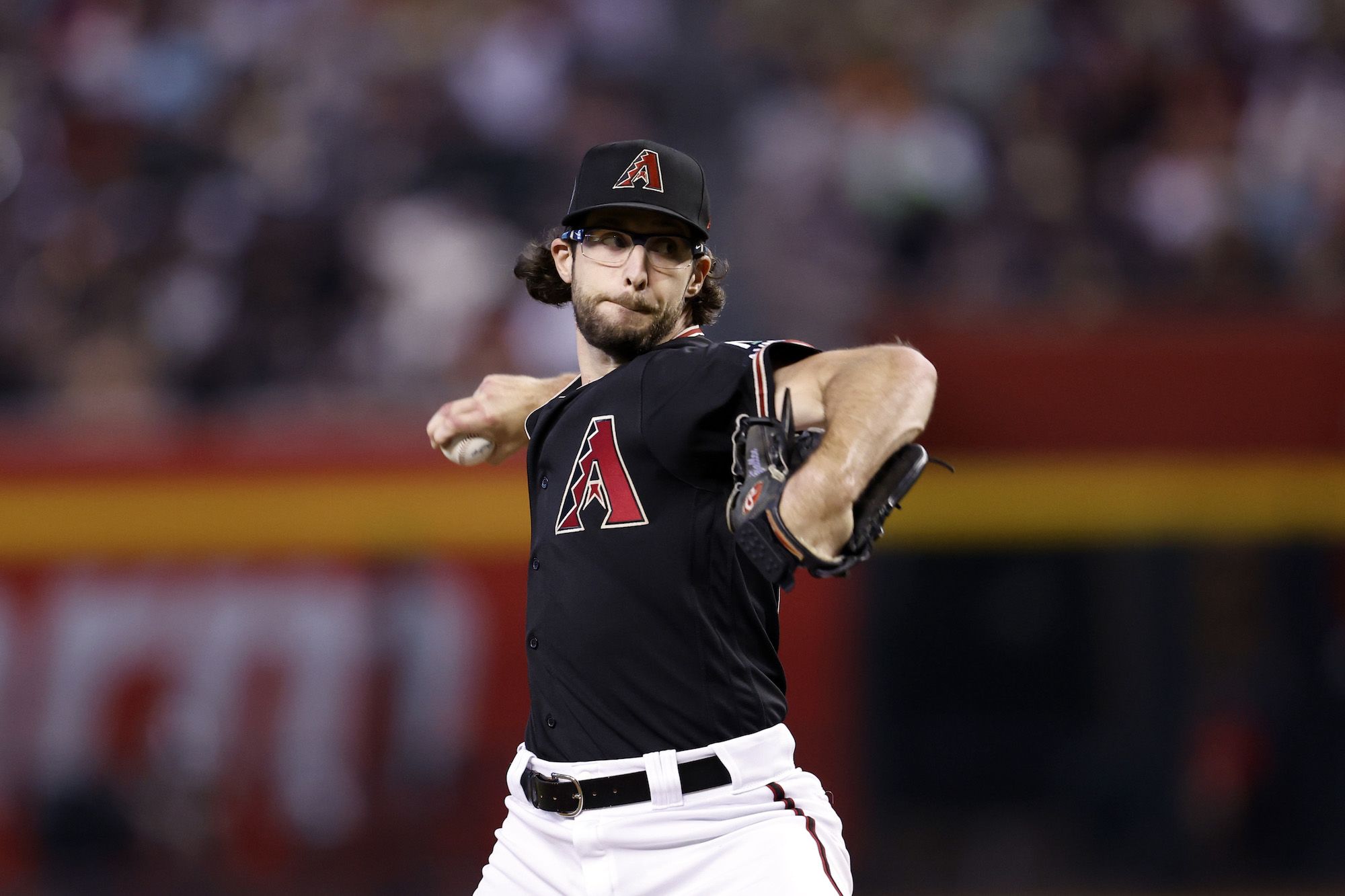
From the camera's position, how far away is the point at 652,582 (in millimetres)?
3477

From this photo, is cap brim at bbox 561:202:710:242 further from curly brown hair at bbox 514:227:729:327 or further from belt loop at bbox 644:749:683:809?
belt loop at bbox 644:749:683:809

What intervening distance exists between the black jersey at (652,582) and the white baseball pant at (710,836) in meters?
0.05

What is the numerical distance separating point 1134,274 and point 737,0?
3634 mm

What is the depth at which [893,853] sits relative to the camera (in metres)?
9.14

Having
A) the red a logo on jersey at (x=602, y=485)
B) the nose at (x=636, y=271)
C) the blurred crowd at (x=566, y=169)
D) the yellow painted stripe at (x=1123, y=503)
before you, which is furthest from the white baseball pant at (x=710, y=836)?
the blurred crowd at (x=566, y=169)

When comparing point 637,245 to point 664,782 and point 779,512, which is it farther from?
point 664,782

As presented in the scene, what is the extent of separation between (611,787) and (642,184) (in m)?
1.29

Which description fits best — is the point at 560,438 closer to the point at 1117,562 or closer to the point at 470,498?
the point at 470,498

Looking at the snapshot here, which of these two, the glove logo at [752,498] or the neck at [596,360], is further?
the neck at [596,360]

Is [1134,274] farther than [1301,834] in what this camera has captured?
Yes

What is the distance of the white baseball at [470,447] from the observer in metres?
4.29

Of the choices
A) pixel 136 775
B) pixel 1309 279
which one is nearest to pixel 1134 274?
pixel 1309 279

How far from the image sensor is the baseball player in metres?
3.34

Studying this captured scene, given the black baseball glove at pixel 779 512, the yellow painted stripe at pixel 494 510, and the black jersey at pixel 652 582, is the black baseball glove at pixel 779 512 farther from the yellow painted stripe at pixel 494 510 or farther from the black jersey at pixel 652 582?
the yellow painted stripe at pixel 494 510
